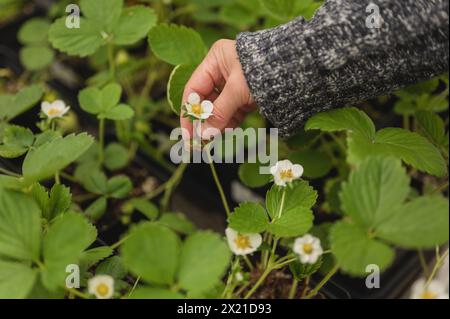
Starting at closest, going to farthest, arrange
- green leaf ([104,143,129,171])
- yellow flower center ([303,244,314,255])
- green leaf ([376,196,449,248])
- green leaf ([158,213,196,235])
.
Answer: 1. green leaf ([376,196,449,248])
2. yellow flower center ([303,244,314,255])
3. green leaf ([158,213,196,235])
4. green leaf ([104,143,129,171])

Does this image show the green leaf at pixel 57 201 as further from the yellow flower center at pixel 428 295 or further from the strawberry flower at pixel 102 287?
the yellow flower center at pixel 428 295

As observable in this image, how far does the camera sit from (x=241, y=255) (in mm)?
635

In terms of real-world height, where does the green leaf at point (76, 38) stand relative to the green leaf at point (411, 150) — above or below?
above

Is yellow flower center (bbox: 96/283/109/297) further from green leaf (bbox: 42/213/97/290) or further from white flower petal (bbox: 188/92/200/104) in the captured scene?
white flower petal (bbox: 188/92/200/104)

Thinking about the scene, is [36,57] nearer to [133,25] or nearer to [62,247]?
[133,25]

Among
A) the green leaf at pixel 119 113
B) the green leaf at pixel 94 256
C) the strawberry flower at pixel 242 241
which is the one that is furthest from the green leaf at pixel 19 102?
the strawberry flower at pixel 242 241

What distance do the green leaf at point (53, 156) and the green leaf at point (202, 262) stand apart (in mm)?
169

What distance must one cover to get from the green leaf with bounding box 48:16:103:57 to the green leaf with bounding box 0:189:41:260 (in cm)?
36

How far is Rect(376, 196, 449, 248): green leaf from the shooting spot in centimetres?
49

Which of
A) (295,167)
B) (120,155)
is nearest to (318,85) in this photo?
(295,167)

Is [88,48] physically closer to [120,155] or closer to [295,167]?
[120,155]

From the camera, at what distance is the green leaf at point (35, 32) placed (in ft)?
4.19

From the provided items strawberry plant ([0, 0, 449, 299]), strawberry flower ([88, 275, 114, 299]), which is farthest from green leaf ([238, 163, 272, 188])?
strawberry flower ([88, 275, 114, 299])
